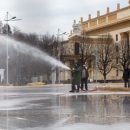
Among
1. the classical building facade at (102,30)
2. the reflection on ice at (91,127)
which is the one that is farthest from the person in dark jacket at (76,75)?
the classical building facade at (102,30)

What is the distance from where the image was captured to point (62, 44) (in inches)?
3679

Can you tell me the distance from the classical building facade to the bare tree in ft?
7.01

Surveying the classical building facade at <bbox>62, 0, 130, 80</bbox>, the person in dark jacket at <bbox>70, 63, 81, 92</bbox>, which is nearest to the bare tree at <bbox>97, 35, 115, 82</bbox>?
the classical building facade at <bbox>62, 0, 130, 80</bbox>

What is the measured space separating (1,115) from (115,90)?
18.6 meters

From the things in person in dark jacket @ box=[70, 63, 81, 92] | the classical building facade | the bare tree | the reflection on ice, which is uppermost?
the classical building facade

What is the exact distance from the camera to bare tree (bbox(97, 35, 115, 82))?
298 ft

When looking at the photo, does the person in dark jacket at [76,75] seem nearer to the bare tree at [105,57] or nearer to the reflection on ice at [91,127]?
the reflection on ice at [91,127]

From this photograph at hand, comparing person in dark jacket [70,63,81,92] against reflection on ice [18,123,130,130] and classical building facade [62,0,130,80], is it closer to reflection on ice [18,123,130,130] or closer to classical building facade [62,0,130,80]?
reflection on ice [18,123,130,130]

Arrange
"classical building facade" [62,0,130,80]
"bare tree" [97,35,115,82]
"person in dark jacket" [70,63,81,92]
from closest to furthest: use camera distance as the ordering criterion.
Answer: "person in dark jacket" [70,63,81,92], "bare tree" [97,35,115,82], "classical building facade" [62,0,130,80]

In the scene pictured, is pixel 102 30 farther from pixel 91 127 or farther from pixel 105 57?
pixel 91 127

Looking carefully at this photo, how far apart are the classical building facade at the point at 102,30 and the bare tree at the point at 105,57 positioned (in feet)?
7.01

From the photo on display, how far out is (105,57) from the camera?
91438 millimetres

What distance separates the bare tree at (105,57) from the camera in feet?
298

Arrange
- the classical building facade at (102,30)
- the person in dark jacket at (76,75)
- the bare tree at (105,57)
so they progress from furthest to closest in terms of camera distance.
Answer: the classical building facade at (102,30), the bare tree at (105,57), the person in dark jacket at (76,75)
